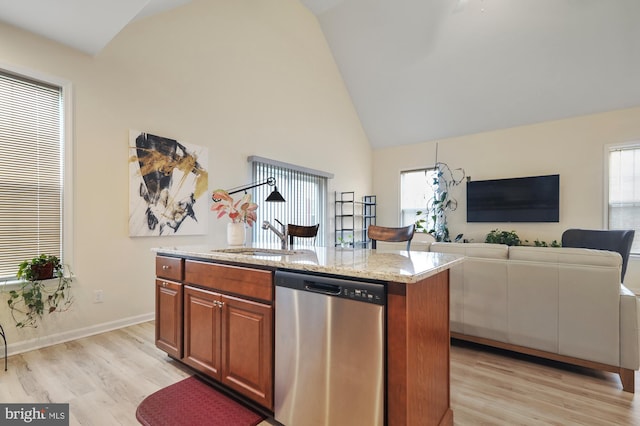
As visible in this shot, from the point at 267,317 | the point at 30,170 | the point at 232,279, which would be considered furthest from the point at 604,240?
the point at 30,170

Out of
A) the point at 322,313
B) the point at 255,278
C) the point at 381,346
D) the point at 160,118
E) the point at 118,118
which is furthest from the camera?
the point at 160,118

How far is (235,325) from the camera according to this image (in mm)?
1742

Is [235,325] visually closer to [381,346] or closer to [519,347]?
[381,346]

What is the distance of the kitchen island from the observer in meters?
1.17

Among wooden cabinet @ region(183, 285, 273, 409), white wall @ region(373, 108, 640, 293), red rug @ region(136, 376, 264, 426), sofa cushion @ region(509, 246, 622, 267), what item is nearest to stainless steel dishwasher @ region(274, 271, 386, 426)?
wooden cabinet @ region(183, 285, 273, 409)

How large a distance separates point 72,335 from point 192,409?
192cm

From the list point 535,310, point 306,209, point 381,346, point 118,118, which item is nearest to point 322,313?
point 381,346

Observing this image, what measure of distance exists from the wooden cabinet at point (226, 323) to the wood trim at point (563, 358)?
182 cm

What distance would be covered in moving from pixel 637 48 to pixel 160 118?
6.54 meters

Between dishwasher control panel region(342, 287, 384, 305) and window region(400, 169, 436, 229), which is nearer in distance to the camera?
dishwasher control panel region(342, 287, 384, 305)

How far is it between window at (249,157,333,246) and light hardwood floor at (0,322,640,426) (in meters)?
2.48

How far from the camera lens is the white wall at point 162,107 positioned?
114 inches

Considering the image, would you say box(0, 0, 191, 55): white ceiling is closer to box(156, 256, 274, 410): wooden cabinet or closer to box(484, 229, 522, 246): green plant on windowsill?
box(156, 256, 274, 410): wooden cabinet

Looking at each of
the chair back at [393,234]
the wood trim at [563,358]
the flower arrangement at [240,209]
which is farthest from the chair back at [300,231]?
the wood trim at [563,358]
